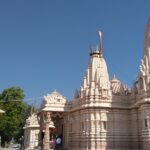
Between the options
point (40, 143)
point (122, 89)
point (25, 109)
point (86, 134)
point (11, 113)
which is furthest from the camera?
point (25, 109)

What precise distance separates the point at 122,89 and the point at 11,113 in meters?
23.6

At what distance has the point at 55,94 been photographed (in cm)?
3916

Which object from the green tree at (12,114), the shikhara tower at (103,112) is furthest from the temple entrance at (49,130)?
the green tree at (12,114)

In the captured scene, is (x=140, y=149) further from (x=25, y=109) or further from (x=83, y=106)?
(x=25, y=109)

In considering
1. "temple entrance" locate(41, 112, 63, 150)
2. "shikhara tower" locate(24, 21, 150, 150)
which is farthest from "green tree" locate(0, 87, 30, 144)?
"shikhara tower" locate(24, 21, 150, 150)

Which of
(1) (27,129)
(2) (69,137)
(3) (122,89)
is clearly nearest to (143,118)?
(3) (122,89)

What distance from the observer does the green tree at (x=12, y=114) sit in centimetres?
5322

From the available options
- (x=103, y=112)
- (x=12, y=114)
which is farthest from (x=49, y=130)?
(x=12, y=114)

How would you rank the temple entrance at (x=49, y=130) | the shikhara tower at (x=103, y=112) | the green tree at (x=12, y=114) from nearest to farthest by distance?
the shikhara tower at (x=103, y=112) < the temple entrance at (x=49, y=130) < the green tree at (x=12, y=114)

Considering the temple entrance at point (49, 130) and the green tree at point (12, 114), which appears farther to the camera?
the green tree at point (12, 114)

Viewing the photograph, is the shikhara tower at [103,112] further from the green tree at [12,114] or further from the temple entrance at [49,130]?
the green tree at [12,114]

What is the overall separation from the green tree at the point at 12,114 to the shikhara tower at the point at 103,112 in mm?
14669

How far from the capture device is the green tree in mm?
53219

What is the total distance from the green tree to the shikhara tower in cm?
1467
